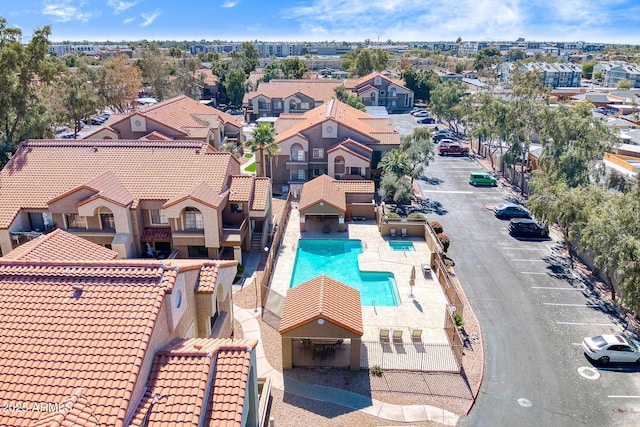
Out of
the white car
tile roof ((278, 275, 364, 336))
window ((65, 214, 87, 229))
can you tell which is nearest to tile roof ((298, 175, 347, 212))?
tile roof ((278, 275, 364, 336))

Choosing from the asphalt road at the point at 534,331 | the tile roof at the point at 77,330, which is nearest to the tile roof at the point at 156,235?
the tile roof at the point at 77,330

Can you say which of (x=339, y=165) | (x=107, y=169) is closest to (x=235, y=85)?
(x=339, y=165)

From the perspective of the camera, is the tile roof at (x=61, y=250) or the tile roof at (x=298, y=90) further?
the tile roof at (x=298, y=90)

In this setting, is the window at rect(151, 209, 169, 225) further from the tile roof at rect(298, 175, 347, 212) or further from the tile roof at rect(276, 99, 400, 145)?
the tile roof at rect(276, 99, 400, 145)

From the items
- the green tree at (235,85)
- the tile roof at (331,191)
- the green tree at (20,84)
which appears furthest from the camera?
the green tree at (235,85)

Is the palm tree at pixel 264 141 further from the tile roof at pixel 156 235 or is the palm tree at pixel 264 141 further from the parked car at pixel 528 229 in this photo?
the parked car at pixel 528 229

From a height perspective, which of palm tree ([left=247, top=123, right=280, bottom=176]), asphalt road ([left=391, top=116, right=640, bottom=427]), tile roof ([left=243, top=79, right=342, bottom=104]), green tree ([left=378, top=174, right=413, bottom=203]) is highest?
tile roof ([left=243, top=79, right=342, bottom=104])

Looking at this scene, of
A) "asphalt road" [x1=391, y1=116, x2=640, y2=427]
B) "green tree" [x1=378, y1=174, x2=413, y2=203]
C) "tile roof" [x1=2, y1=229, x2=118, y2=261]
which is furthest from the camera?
"green tree" [x1=378, y1=174, x2=413, y2=203]
